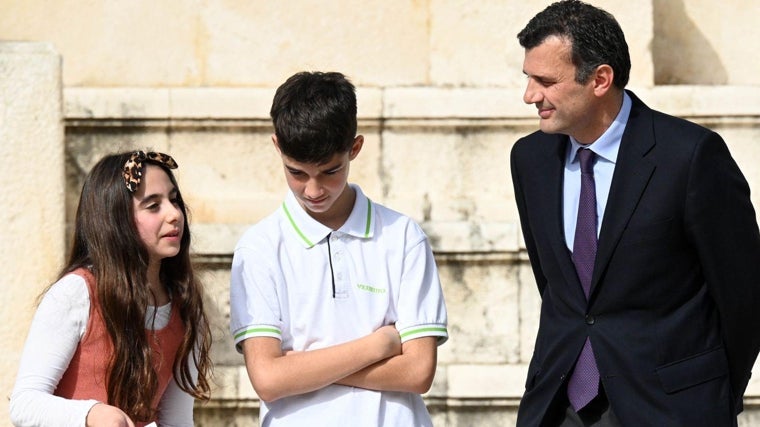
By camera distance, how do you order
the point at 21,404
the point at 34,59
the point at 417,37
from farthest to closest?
the point at 417,37, the point at 34,59, the point at 21,404

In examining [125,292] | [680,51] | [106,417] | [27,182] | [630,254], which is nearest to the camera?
[106,417]

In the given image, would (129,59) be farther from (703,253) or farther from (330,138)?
(703,253)

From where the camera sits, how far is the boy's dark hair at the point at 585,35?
12.4ft

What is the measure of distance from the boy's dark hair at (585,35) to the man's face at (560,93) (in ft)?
0.07

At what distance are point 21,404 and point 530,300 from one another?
252cm

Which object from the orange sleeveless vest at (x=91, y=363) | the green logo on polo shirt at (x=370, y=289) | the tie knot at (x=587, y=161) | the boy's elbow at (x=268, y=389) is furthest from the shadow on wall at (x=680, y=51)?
the orange sleeveless vest at (x=91, y=363)

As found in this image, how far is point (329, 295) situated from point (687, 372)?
1.04 metres

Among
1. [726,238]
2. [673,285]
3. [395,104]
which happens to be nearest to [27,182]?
[395,104]

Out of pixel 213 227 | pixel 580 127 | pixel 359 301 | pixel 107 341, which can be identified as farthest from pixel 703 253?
pixel 213 227

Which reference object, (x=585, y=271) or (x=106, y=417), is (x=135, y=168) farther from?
(x=585, y=271)

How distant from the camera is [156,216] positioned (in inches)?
153

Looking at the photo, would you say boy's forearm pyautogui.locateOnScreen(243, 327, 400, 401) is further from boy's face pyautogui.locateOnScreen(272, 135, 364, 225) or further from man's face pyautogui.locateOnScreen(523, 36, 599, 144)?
man's face pyautogui.locateOnScreen(523, 36, 599, 144)

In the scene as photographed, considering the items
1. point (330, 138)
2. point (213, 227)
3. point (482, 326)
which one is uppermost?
point (330, 138)

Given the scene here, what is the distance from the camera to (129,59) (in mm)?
5934
